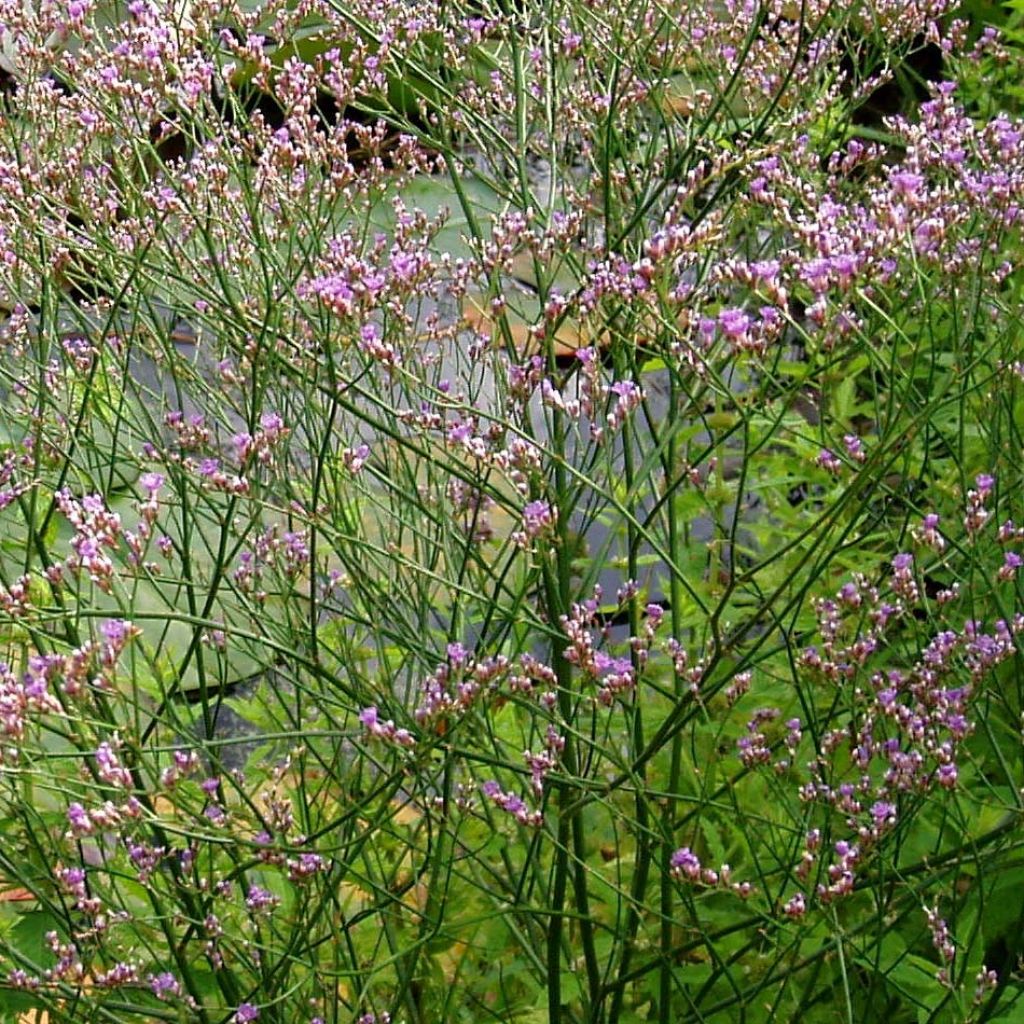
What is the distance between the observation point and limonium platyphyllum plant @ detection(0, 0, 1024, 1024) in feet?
5.71

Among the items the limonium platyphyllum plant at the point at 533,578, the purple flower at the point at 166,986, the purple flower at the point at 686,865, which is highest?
the limonium platyphyllum plant at the point at 533,578

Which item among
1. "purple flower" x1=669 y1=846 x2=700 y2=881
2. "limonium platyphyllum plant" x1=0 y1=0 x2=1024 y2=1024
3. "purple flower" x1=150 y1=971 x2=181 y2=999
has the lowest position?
"purple flower" x1=669 y1=846 x2=700 y2=881

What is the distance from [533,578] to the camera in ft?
6.86

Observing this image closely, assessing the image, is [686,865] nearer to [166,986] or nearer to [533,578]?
[533,578]

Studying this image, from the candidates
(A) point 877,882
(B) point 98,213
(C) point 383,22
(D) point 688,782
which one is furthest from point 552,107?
(A) point 877,882

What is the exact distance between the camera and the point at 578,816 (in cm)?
210

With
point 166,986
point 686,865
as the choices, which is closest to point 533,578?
point 686,865

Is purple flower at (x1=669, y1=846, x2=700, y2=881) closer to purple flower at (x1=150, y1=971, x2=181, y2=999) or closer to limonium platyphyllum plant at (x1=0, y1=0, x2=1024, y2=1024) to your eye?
limonium platyphyllum plant at (x1=0, y1=0, x2=1024, y2=1024)

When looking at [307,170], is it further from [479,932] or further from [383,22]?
[479,932]

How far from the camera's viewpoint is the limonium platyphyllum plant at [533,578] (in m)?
1.74

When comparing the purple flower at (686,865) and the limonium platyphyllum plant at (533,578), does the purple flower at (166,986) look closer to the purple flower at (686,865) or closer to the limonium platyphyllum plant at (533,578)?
the limonium platyphyllum plant at (533,578)

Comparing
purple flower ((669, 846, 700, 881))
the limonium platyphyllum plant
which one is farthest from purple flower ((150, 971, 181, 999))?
purple flower ((669, 846, 700, 881))

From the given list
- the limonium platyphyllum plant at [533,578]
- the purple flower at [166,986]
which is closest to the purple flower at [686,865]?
the limonium platyphyllum plant at [533,578]

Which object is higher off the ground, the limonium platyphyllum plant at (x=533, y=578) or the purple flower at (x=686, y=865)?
the limonium platyphyllum plant at (x=533, y=578)
